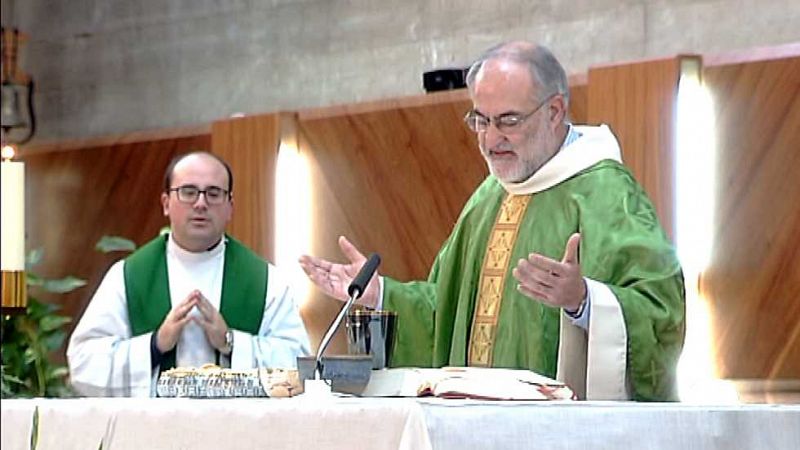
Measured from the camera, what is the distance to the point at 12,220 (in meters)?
4.19

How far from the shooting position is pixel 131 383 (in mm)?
5750

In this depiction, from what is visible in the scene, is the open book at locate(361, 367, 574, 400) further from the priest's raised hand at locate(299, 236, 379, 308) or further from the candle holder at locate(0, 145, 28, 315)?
the candle holder at locate(0, 145, 28, 315)

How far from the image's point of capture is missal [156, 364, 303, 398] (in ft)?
11.4

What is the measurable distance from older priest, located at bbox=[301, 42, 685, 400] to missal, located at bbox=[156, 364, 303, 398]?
578 millimetres

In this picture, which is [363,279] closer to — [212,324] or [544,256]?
[544,256]

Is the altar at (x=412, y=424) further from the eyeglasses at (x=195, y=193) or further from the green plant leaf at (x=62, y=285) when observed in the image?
the green plant leaf at (x=62, y=285)

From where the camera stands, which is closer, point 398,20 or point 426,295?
point 426,295

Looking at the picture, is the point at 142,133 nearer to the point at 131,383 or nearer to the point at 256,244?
the point at 256,244

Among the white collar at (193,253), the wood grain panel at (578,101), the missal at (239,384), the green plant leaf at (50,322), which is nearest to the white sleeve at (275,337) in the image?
the white collar at (193,253)

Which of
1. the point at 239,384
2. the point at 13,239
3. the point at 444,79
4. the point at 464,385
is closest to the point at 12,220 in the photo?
the point at 13,239

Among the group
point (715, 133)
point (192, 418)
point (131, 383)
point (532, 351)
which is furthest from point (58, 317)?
point (192, 418)

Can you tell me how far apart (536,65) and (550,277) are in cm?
97

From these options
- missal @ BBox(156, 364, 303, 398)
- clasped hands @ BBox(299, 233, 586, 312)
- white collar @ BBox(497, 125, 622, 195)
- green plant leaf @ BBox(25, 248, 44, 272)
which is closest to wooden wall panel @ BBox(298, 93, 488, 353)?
green plant leaf @ BBox(25, 248, 44, 272)

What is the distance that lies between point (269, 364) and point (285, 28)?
2225 millimetres
